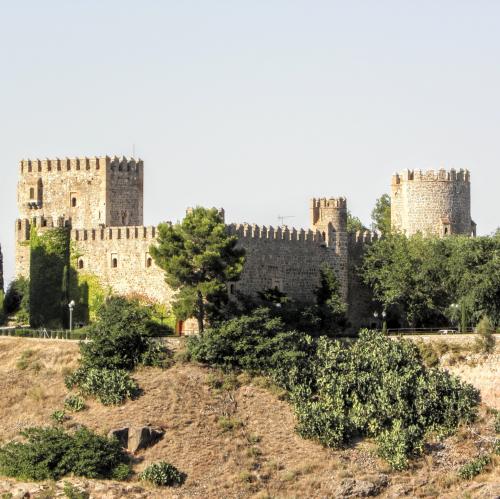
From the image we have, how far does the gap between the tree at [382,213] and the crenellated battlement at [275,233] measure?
33.9ft

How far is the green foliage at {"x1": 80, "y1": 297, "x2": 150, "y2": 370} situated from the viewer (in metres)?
78.6

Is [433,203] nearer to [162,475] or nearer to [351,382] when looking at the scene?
[351,382]

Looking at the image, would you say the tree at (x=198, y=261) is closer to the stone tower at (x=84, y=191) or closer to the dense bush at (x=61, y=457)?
the dense bush at (x=61, y=457)

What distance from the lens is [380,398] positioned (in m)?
75.7

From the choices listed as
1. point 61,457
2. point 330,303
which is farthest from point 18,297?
point 61,457

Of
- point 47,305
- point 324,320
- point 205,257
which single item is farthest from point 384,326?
point 47,305

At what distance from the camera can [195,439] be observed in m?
74.0

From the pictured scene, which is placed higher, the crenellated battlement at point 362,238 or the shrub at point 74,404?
the crenellated battlement at point 362,238

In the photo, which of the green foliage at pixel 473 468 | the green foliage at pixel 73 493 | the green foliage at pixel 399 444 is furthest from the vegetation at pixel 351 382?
the green foliage at pixel 73 493

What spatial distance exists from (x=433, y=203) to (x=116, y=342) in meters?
22.6

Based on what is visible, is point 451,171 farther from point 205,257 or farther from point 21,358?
point 21,358

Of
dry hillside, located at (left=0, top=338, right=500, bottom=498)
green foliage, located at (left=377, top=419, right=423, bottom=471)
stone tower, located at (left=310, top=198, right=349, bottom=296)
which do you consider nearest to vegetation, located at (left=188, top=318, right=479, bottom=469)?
green foliage, located at (left=377, top=419, right=423, bottom=471)

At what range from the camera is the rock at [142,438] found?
73125mm

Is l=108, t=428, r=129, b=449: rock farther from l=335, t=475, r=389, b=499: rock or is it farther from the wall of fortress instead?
the wall of fortress
